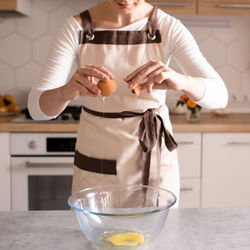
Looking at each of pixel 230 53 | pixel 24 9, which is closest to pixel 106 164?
pixel 24 9


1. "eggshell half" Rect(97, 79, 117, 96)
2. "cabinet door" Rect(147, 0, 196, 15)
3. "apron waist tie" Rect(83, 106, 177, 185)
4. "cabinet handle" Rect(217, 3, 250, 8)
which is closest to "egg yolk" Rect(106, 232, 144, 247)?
"eggshell half" Rect(97, 79, 117, 96)

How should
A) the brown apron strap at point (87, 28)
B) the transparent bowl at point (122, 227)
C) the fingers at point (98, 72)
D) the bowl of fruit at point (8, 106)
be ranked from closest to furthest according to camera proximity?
the transparent bowl at point (122, 227) < the fingers at point (98, 72) < the brown apron strap at point (87, 28) < the bowl of fruit at point (8, 106)

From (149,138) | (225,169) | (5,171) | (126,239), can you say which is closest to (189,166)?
(225,169)

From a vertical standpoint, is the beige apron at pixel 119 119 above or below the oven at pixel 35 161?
above

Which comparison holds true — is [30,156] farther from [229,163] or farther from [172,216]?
[172,216]

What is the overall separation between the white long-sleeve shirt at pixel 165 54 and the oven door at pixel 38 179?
0.86 m

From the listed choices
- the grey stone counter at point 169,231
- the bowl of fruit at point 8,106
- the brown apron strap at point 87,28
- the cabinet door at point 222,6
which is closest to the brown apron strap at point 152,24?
the brown apron strap at point 87,28

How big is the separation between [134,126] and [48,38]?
149cm

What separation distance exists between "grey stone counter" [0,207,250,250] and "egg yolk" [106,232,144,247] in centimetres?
7

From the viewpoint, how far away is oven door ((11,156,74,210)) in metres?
2.28

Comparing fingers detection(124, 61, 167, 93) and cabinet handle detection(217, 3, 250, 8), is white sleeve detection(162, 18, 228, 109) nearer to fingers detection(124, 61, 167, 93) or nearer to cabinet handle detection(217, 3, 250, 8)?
fingers detection(124, 61, 167, 93)

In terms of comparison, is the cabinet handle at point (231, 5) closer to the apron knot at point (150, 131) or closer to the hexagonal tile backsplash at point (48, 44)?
the hexagonal tile backsplash at point (48, 44)

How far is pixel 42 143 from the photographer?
2.28 metres

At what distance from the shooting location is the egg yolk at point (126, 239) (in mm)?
813
